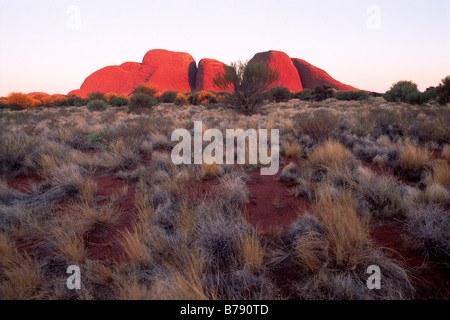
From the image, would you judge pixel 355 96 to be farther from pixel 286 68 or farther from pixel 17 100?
pixel 286 68

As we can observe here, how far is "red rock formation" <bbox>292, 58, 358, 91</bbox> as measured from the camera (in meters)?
65.1

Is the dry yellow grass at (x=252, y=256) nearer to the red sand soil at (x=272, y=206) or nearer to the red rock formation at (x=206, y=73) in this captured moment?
the red sand soil at (x=272, y=206)

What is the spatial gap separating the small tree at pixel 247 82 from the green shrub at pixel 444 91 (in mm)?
10980

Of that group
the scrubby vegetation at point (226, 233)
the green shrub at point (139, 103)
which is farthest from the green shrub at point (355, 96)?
the scrubby vegetation at point (226, 233)

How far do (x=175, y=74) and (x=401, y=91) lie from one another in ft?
224

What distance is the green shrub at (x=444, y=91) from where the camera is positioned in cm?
1349

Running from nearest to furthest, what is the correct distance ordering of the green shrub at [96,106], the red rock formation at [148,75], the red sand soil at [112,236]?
the red sand soil at [112,236] < the green shrub at [96,106] < the red rock formation at [148,75]

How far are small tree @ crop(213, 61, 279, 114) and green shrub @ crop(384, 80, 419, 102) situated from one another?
14070 mm

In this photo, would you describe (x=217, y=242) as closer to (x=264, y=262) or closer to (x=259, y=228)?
(x=264, y=262)

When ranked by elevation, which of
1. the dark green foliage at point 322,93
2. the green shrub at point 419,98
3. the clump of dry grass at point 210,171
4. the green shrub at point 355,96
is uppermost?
the dark green foliage at point 322,93

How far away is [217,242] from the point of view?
2107mm

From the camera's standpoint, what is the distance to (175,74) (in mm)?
73812

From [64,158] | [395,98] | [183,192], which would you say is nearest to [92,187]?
[183,192]
